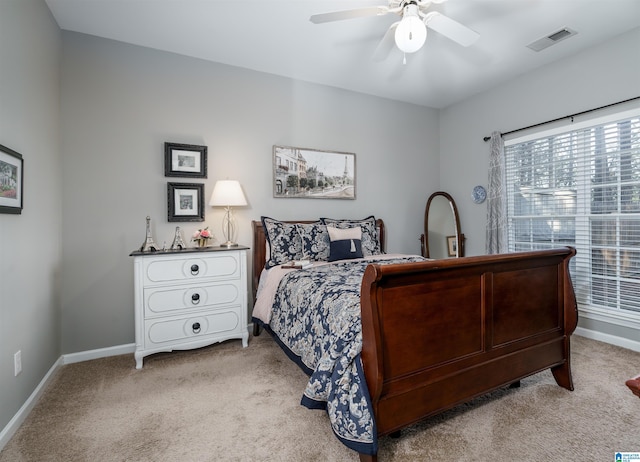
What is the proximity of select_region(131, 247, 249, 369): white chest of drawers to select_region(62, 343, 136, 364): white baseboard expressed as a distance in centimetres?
47

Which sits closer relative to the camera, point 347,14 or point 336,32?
point 347,14

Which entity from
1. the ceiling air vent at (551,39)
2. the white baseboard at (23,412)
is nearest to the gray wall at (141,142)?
the white baseboard at (23,412)

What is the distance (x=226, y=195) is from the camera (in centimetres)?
300

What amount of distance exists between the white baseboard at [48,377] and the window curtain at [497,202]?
401 centimetres

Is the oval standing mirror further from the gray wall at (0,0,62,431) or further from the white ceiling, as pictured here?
the gray wall at (0,0,62,431)

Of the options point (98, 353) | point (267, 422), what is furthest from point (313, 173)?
point (98, 353)

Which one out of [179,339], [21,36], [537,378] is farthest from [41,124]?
[537,378]

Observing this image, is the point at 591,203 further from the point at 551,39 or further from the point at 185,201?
the point at 185,201

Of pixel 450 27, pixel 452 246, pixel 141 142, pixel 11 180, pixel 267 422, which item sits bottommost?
pixel 267 422

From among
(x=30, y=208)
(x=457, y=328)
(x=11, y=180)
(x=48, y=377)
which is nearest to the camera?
(x=457, y=328)

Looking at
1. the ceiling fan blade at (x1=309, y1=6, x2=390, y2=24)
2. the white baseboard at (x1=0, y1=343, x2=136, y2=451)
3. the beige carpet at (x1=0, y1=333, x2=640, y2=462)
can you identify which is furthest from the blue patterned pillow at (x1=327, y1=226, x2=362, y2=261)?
the white baseboard at (x1=0, y1=343, x2=136, y2=451)

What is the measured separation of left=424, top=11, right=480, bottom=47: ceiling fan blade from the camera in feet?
6.66

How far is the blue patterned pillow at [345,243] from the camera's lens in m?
3.11

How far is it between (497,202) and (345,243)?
2.06 metres
